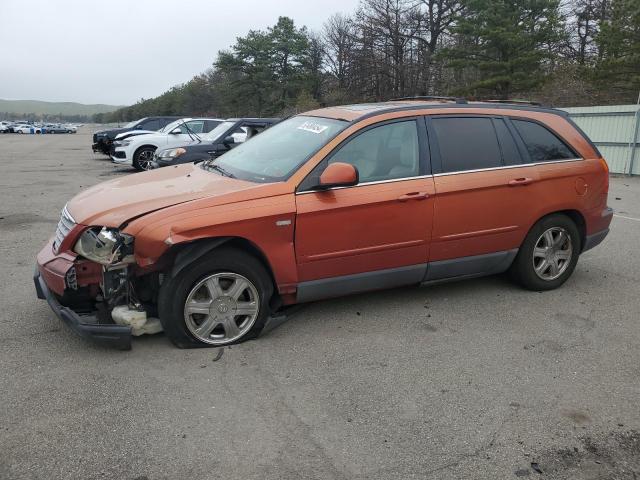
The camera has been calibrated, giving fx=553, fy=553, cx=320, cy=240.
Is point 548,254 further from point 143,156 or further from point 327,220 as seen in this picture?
point 143,156

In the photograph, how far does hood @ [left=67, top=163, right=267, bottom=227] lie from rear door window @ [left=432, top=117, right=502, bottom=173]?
1667 mm

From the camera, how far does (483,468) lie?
270cm

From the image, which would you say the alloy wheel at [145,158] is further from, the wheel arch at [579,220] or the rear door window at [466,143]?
the wheel arch at [579,220]

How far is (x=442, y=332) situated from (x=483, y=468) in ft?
5.46

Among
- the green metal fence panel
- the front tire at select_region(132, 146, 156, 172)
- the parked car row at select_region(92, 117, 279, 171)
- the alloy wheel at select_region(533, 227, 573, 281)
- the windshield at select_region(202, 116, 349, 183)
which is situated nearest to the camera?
the windshield at select_region(202, 116, 349, 183)

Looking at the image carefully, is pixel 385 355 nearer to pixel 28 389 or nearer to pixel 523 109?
pixel 28 389

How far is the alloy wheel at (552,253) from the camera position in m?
5.15

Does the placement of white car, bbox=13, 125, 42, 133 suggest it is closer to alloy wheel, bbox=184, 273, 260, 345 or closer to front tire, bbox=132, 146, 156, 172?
front tire, bbox=132, 146, 156, 172

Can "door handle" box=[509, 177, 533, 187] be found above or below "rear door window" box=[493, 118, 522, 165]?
below

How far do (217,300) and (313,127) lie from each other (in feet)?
5.72

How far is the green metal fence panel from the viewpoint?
53.1 ft

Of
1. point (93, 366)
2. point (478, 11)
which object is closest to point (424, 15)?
point (478, 11)

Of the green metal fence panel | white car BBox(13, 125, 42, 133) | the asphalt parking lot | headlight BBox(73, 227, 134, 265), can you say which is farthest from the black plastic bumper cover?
white car BBox(13, 125, 42, 133)

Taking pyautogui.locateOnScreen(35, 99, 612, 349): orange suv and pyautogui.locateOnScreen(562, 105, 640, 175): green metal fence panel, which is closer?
pyautogui.locateOnScreen(35, 99, 612, 349): orange suv
